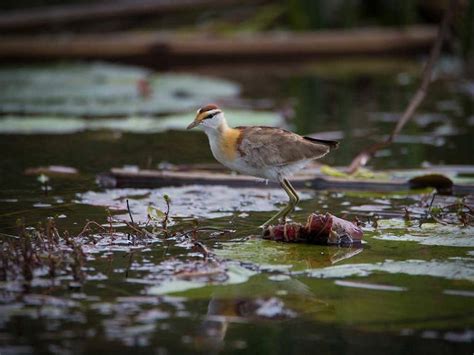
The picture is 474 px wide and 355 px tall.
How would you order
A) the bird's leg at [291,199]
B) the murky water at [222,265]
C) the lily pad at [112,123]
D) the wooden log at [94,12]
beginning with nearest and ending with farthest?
the murky water at [222,265]
the bird's leg at [291,199]
the lily pad at [112,123]
the wooden log at [94,12]

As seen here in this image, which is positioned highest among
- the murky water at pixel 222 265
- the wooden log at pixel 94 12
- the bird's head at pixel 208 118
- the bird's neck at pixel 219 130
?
the wooden log at pixel 94 12

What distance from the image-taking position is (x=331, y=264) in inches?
235

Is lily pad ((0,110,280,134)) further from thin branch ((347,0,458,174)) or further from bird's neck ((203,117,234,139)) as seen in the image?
bird's neck ((203,117,234,139))

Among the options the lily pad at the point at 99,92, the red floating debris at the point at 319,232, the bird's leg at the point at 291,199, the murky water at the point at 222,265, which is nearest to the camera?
the murky water at the point at 222,265

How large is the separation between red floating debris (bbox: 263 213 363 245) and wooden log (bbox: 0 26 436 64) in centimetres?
1042

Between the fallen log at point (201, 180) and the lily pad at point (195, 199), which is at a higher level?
the fallen log at point (201, 180)

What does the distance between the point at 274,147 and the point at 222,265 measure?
148cm

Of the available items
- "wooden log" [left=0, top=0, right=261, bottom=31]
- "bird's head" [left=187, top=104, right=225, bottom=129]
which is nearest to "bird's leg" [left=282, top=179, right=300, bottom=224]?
"bird's head" [left=187, top=104, right=225, bottom=129]

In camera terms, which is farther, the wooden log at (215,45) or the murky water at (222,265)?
the wooden log at (215,45)

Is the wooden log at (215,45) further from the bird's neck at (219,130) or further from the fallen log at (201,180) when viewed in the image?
the bird's neck at (219,130)

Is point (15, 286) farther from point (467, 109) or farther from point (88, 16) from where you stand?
point (88, 16)

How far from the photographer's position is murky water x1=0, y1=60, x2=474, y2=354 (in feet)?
15.5

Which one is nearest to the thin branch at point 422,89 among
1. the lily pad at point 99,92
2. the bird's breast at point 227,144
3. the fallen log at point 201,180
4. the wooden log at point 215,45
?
the fallen log at point 201,180

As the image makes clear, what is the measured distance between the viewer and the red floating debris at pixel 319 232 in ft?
21.0
